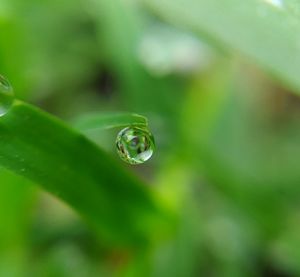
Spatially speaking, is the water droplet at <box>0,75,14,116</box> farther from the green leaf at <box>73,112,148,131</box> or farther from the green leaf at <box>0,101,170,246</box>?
the green leaf at <box>73,112,148,131</box>

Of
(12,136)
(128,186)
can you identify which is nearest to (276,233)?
(128,186)

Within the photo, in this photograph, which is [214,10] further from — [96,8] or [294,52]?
[96,8]

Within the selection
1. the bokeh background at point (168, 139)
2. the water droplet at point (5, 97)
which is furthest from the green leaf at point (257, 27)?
the water droplet at point (5, 97)

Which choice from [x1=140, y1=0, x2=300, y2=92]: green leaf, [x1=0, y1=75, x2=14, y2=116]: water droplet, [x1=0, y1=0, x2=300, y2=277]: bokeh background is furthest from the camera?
[x1=0, y1=0, x2=300, y2=277]: bokeh background

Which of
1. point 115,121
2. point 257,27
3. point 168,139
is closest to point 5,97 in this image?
point 115,121

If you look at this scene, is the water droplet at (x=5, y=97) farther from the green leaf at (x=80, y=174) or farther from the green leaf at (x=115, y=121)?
the green leaf at (x=115, y=121)

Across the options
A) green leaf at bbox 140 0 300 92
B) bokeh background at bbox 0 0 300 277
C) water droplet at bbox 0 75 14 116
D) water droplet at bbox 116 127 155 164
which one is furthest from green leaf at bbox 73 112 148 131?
bokeh background at bbox 0 0 300 277

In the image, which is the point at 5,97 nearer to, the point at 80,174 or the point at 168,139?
the point at 80,174
